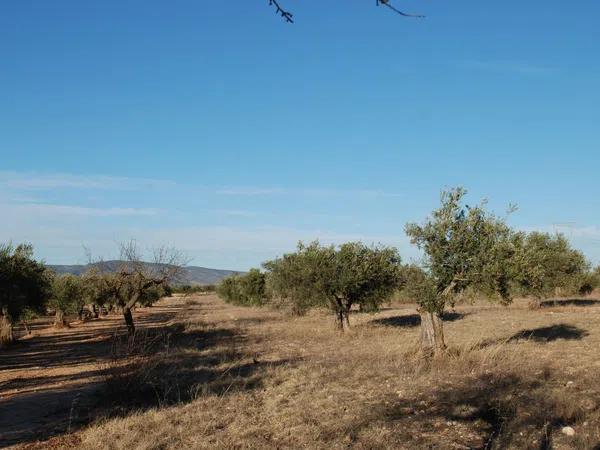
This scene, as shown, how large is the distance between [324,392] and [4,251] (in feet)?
77.7

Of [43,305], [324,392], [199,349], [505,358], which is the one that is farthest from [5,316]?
[505,358]

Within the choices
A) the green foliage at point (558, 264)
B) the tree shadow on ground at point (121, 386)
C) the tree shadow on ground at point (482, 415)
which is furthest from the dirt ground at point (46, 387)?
the green foliage at point (558, 264)

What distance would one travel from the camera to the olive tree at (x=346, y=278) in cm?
3161

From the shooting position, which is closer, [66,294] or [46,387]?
[46,387]

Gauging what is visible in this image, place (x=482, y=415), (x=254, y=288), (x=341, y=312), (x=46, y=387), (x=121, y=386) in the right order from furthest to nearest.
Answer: (x=254, y=288), (x=341, y=312), (x=46, y=387), (x=121, y=386), (x=482, y=415)

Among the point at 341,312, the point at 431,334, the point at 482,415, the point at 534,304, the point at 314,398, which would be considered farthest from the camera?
the point at 534,304

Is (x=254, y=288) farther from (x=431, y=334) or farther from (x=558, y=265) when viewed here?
(x=431, y=334)

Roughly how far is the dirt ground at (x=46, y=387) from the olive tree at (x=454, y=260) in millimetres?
10729

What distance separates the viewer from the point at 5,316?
95.9 ft

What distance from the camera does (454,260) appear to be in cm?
1858

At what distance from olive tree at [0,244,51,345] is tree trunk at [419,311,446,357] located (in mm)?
21403

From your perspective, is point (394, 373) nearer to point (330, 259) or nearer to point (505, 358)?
Result: point (505, 358)

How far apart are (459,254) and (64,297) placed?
126 feet

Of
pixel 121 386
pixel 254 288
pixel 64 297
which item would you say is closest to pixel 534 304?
pixel 254 288
